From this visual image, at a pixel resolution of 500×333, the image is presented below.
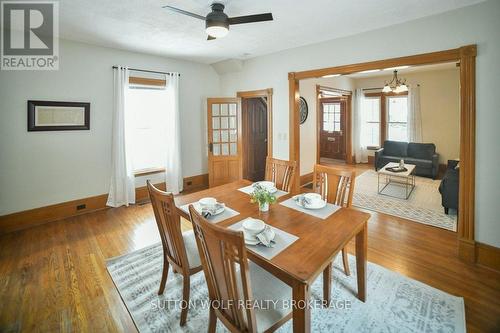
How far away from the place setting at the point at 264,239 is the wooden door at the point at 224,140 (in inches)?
146

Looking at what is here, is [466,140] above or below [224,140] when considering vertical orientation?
below

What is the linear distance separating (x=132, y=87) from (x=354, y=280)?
4.43 m

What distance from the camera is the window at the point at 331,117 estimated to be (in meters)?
8.40

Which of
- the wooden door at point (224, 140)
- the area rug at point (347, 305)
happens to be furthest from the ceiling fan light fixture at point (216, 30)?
the wooden door at point (224, 140)

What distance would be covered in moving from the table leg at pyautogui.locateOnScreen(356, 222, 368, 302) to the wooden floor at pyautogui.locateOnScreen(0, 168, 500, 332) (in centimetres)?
68

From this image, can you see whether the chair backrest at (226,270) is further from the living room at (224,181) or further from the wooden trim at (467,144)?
the wooden trim at (467,144)

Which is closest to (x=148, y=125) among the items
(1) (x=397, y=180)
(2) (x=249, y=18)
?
(2) (x=249, y=18)

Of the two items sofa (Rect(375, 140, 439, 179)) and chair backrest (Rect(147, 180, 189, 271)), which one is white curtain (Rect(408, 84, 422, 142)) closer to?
sofa (Rect(375, 140, 439, 179))

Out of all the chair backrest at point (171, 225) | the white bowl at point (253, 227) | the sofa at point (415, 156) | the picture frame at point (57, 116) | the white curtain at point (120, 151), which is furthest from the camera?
the sofa at point (415, 156)

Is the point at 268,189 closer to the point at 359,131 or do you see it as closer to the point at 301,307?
the point at 301,307

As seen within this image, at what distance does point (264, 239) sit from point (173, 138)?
12.6 feet

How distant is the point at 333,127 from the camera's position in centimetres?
856

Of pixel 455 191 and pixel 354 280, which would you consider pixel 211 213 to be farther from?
pixel 455 191

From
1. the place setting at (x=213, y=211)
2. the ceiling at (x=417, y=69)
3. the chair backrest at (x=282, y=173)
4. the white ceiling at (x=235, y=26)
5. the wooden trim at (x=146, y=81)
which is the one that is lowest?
the place setting at (x=213, y=211)
